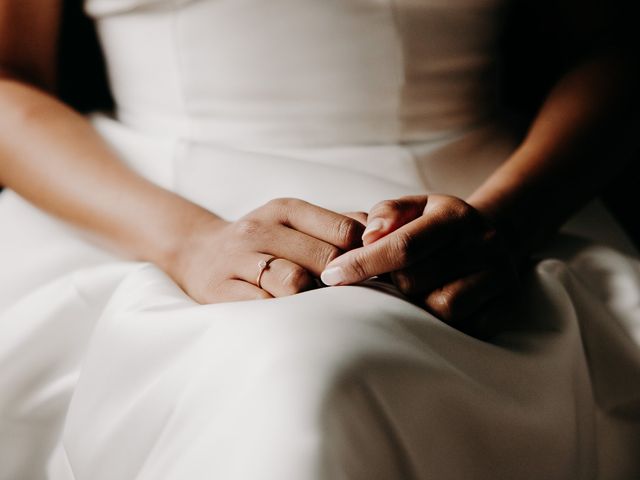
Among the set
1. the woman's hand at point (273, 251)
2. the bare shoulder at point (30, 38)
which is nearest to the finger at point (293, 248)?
the woman's hand at point (273, 251)

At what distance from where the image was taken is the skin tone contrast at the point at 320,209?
66 centimetres

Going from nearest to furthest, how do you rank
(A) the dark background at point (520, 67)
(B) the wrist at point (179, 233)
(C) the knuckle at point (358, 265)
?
(C) the knuckle at point (358, 265), (B) the wrist at point (179, 233), (A) the dark background at point (520, 67)

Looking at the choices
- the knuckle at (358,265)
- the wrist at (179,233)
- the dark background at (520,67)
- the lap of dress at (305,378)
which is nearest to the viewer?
the lap of dress at (305,378)

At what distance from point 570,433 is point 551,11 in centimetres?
60

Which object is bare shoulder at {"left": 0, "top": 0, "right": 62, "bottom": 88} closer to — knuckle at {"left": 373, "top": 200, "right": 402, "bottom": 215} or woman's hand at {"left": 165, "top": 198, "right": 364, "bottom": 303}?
woman's hand at {"left": 165, "top": 198, "right": 364, "bottom": 303}

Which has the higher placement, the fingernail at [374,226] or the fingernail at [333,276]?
the fingernail at [374,226]

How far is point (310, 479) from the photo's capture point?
460 millimetres

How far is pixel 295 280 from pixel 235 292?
7cm

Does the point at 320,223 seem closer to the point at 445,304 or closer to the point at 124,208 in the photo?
the point at 445,304

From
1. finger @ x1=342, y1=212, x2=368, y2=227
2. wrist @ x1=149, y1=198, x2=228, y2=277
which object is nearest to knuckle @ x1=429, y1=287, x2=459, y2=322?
finger @ x1=342, y1=212, x2=368, y2=227

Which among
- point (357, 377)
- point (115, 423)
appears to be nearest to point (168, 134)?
point (115, 423)

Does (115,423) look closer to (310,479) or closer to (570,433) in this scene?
(310,479)

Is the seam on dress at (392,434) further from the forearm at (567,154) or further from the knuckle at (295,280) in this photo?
the forearm at (567,154)

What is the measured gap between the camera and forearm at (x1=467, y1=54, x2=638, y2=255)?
0.82m
